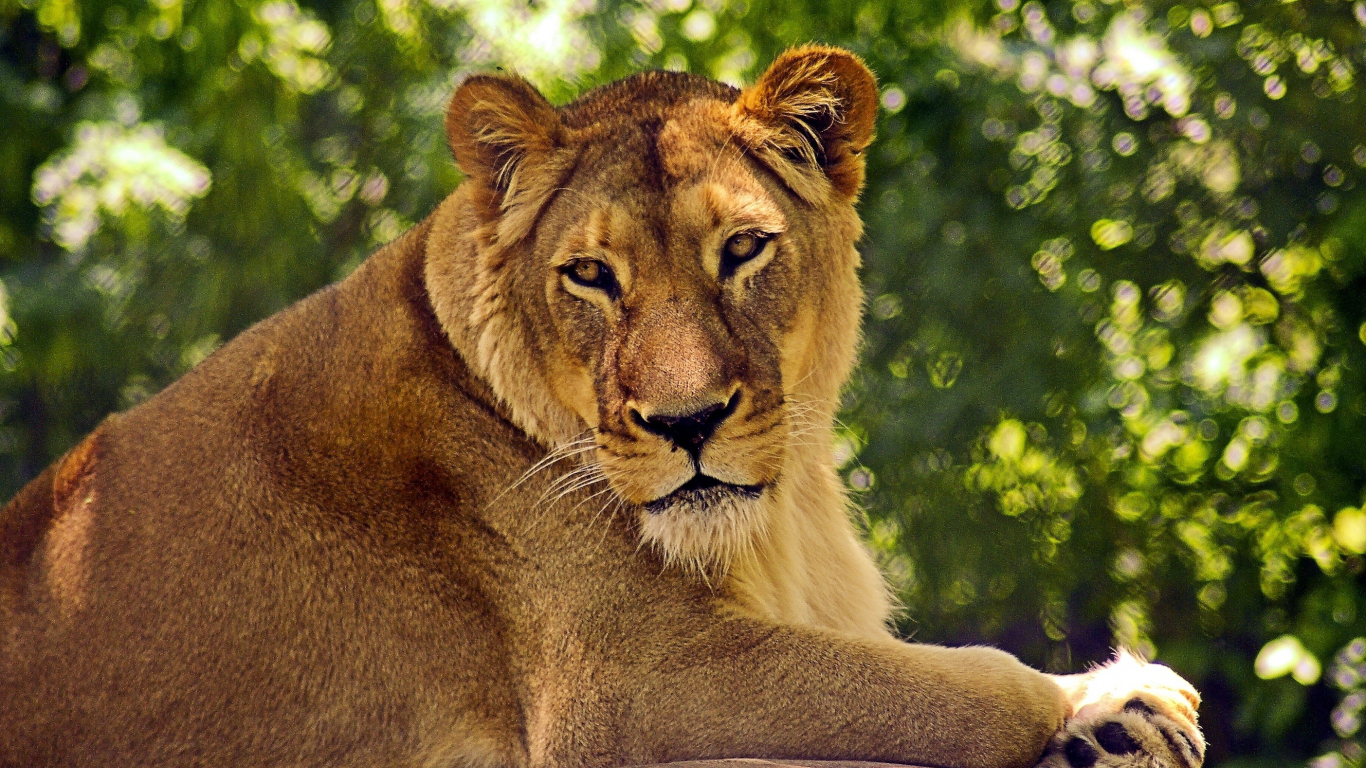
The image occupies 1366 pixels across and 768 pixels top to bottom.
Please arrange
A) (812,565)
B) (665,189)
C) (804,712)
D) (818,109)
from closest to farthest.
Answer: (804,712) < (665,189) < (818,109) < (812,565)

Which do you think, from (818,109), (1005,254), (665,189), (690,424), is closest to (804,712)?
(690,424)

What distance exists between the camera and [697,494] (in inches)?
117

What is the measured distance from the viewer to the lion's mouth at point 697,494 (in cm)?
296

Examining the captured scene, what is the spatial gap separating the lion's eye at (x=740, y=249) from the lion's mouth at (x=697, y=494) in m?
0.46

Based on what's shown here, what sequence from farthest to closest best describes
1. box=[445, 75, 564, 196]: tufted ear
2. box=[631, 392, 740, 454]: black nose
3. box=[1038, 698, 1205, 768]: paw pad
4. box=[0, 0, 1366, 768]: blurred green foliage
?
box=[0, 0, 1366, 768]: blurred green foliage
box=[445, 75, 564, 196]: tufted ear
box=[1038, 698, 1205, 768]: paw pad
box=[631, 392, 740, 454]: black nose

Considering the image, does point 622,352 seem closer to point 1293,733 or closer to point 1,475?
point 1293,733

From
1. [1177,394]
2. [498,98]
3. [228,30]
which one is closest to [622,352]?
[498,98]

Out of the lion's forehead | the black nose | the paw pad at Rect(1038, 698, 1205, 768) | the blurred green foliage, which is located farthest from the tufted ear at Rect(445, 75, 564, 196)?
the blurred green foliage

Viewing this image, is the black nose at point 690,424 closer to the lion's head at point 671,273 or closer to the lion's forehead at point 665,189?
the lion's head at point 671,273

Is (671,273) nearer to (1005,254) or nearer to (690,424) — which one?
(690,424)

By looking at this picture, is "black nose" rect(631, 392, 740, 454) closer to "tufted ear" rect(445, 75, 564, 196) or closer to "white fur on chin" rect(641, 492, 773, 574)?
"white fur on chin" rect(641, 492, 773, 574)

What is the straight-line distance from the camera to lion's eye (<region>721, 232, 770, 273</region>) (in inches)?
122

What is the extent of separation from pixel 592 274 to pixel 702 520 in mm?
586

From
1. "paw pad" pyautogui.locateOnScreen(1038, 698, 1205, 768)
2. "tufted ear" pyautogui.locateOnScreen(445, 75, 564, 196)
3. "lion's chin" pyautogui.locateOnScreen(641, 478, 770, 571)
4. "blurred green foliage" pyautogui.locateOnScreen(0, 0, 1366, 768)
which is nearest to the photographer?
"lion's chin" pyautogui.locateOnScreen(641, 478, 770, 571)
